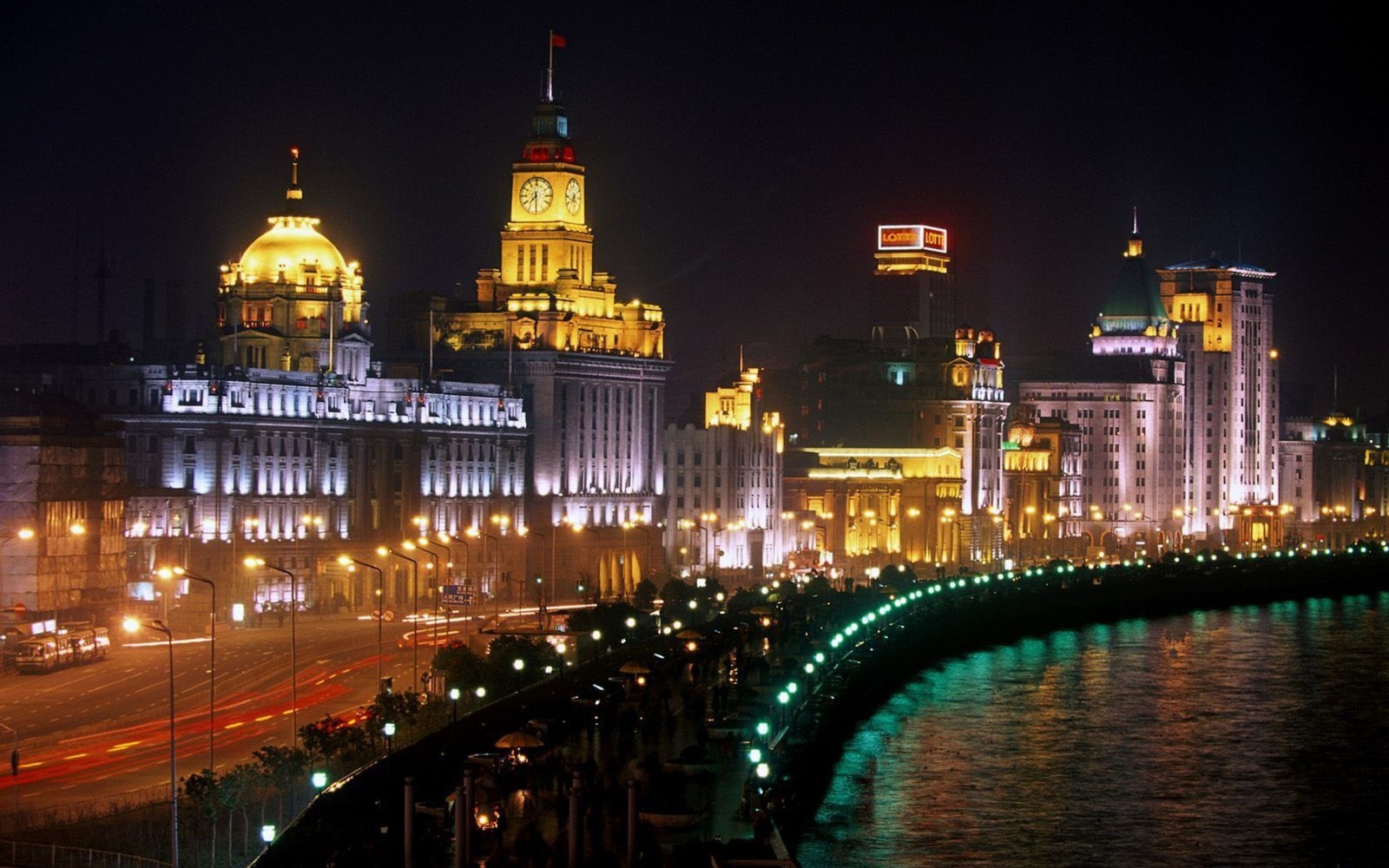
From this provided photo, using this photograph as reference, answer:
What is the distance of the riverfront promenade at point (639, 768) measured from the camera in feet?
245

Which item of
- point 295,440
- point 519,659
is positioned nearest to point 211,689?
point 519,659

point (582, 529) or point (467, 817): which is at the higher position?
point (582, 529)

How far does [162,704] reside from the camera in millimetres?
109875

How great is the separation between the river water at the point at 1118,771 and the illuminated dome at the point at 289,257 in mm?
48054

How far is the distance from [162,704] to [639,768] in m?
28.7

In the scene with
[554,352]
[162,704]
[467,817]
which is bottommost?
[467,817]

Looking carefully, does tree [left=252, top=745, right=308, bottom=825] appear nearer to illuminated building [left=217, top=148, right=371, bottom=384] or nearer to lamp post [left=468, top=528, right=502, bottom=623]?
lamp post [left=468, top=528, right=502, bottom=623]

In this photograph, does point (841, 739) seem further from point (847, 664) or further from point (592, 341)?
point (592, 341)

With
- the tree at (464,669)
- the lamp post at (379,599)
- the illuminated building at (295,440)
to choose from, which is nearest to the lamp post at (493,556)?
the illuminated building at (295,440)

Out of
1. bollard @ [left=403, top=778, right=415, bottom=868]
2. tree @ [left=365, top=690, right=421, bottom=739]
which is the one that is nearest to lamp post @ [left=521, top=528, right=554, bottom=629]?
tree @ [left=365, top=690, right=421, bottom=739]

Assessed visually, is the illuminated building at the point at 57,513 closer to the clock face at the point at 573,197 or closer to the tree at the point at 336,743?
the tree at the point at 336,743

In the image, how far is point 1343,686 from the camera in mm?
164250

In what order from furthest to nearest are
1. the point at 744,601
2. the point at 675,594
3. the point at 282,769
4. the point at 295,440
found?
1. the point at 675,594
2. the point at 744,601
3. the point at 295,440
4. the point at 282,769

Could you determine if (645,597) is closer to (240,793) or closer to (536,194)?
(536,194)
